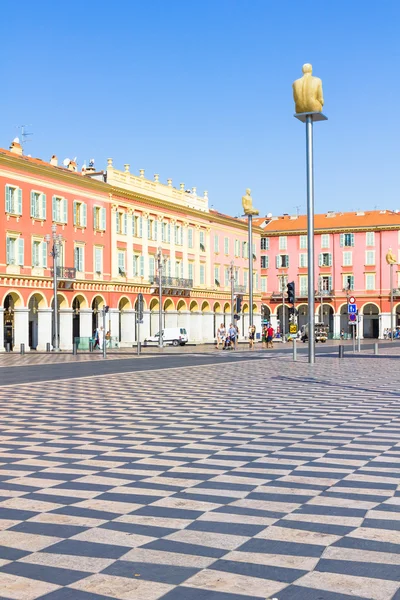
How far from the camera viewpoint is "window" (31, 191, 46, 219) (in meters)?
58.4

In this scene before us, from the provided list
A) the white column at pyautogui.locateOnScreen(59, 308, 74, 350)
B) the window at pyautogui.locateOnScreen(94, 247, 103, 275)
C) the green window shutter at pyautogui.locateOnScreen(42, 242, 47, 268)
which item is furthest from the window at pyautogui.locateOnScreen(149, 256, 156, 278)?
the green window shutter at pyautogui.locateOnScreen(42, 242, 47, 268)

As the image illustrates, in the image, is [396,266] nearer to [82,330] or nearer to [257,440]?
[82,330]

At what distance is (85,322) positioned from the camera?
63375 millimetres

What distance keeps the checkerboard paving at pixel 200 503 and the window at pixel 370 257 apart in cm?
8409

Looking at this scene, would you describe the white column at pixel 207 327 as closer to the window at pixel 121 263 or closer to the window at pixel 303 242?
the window at pixel 121 263

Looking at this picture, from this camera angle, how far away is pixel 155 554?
5961mm

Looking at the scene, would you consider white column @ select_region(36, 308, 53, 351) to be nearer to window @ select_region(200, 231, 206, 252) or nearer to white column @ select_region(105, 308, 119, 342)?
white column @ select_region(105, 308, 119, 342)

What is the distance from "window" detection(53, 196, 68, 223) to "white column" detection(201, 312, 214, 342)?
23.6 m

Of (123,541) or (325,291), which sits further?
(325,291)

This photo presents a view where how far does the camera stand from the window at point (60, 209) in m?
60.7

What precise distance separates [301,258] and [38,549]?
96962 mm

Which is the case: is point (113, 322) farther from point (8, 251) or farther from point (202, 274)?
point (202, 274)

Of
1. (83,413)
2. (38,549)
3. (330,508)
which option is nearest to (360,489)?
(330,508)

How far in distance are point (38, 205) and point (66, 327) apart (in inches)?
330
